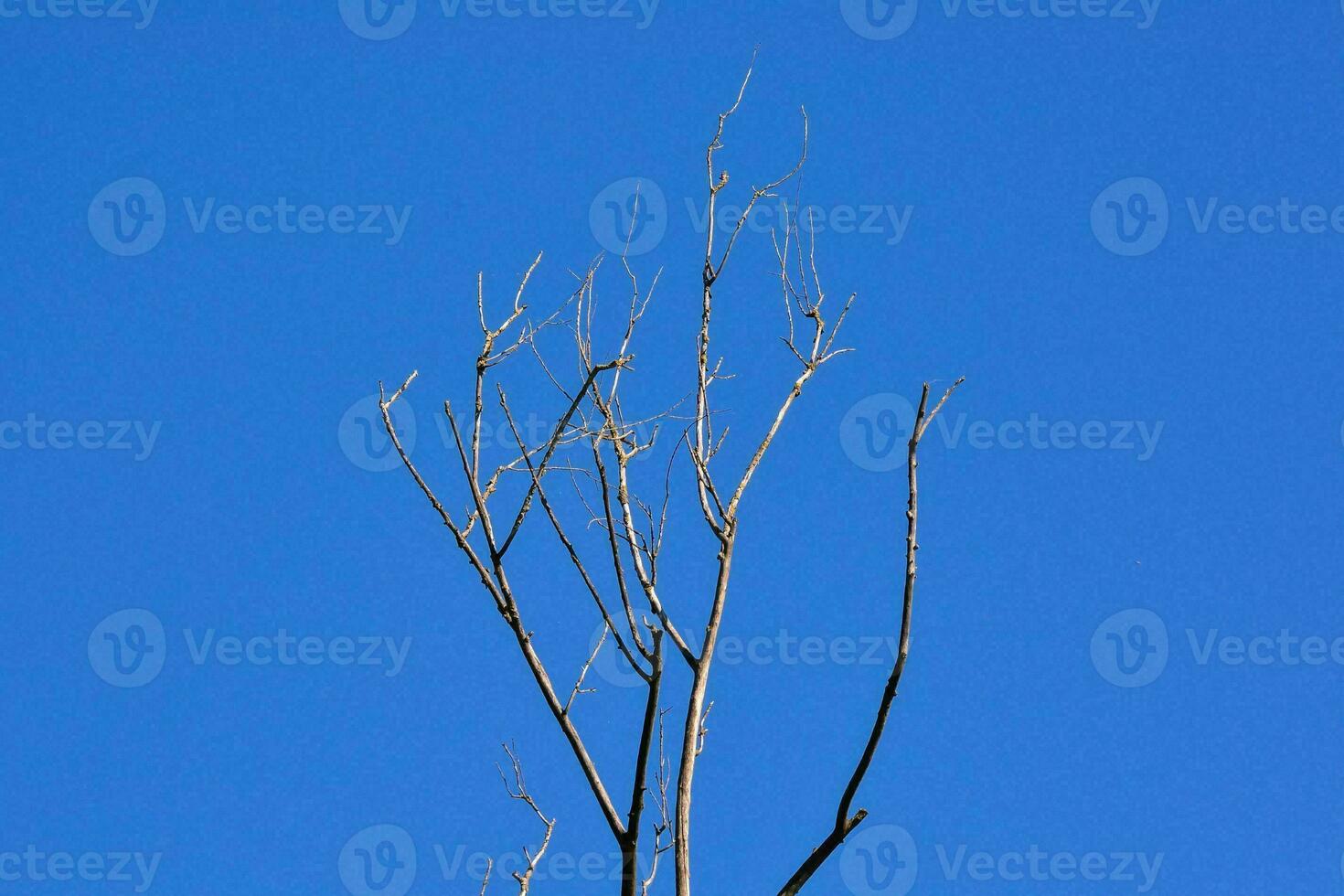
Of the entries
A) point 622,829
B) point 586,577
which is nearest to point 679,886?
point 622,829

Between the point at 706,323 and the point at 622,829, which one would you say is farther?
the point at 706,323

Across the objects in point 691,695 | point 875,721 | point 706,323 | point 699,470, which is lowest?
point 875,721

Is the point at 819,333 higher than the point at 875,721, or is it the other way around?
the point at 819,333

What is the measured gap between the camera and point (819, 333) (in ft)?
12.9

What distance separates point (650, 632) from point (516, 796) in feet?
4.50

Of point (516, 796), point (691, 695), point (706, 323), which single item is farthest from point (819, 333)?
point (516, 796)

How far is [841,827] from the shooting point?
2.95 meters

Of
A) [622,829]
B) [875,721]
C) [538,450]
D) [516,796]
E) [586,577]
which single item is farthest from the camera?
[516,796]

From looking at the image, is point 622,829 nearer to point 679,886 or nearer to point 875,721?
point 679,886

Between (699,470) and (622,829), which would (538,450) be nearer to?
(699,470)

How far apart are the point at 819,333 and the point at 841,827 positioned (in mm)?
1436

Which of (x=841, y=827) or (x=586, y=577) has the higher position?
(x=586, y=577)

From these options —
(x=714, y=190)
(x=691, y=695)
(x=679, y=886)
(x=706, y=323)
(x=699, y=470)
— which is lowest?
(x=679, y=886)

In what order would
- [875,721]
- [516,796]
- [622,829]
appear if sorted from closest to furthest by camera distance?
[875,721], [622,829], [516,796]
